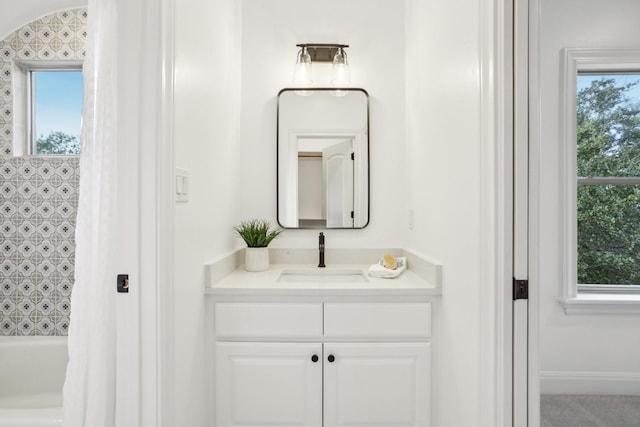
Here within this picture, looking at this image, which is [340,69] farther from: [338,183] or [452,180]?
[452,180]

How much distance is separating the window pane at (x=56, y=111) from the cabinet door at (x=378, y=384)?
203 centimetres

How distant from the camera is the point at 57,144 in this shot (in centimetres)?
229

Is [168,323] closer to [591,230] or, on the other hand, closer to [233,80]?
[233,80]

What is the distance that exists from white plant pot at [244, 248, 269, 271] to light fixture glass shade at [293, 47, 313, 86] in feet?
3.53

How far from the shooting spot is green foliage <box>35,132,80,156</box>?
2273 millimetres

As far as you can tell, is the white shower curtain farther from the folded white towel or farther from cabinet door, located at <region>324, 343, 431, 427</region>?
the folded white towel

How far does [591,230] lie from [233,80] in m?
2.35

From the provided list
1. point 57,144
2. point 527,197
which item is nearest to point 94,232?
point 527,197

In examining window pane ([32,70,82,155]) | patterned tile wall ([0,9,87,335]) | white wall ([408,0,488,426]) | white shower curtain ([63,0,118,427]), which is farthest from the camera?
window pane ([32,70,82,155])

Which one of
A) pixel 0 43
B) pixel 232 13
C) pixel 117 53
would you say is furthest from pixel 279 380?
pixel 0 43

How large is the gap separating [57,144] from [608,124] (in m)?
3.41

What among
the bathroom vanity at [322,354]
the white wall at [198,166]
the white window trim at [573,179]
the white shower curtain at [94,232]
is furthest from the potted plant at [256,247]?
the white window trim at [573,179]

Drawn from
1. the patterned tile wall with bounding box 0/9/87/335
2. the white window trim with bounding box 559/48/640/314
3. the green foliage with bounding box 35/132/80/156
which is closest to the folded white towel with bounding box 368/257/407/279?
the white window trim with bounding box 559/48/640/314

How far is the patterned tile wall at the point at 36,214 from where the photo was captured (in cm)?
218
